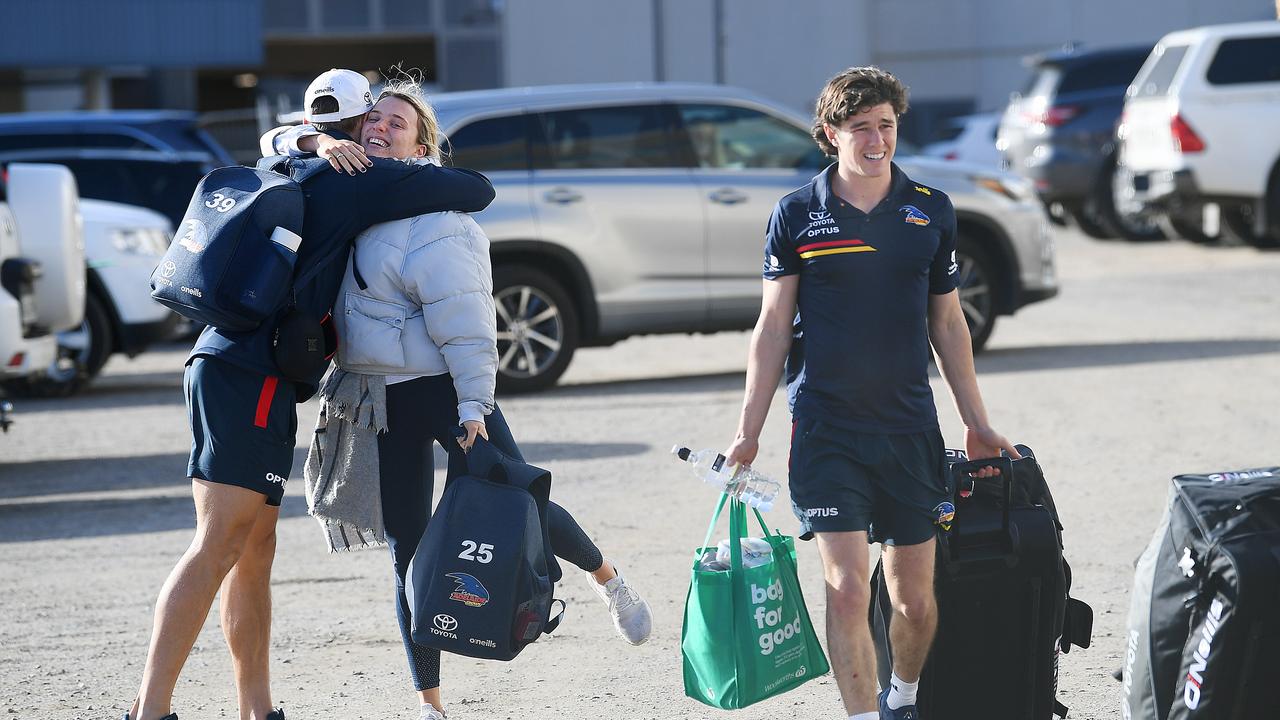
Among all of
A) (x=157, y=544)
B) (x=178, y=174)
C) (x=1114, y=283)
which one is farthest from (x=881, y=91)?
(x=1114, y=283)

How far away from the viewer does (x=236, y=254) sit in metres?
4.23

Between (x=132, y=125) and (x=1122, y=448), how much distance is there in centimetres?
956

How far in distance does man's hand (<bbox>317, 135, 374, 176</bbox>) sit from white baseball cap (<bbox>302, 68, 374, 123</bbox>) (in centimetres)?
11

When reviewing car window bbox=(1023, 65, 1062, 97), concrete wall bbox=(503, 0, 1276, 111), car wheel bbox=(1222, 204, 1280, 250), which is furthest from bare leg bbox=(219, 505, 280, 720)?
concrete wall bbox=(503, 0, 1276, 111)

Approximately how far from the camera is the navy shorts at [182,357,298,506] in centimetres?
430

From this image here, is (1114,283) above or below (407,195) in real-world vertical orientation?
below

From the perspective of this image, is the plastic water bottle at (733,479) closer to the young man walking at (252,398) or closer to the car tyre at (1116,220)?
the young man walking at (252,398)

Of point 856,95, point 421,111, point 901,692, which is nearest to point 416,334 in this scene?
point 421,111

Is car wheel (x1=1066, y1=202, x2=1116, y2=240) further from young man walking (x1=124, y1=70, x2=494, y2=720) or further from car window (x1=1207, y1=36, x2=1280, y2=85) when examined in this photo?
young man walking (x1=124, y1=70, x2=494, y2=720)

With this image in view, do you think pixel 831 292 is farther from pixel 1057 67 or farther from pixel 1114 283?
pixel 1057 67

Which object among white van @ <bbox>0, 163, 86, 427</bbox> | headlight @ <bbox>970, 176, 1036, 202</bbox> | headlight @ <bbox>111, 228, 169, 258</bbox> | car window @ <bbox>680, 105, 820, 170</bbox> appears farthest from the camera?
headlight @ <bbox>111, 228, 169, 258</bbox>

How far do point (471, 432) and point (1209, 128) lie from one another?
1370 cm

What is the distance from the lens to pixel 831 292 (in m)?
4.27

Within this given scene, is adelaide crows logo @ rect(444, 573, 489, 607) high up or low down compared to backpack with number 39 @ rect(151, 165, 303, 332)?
down
